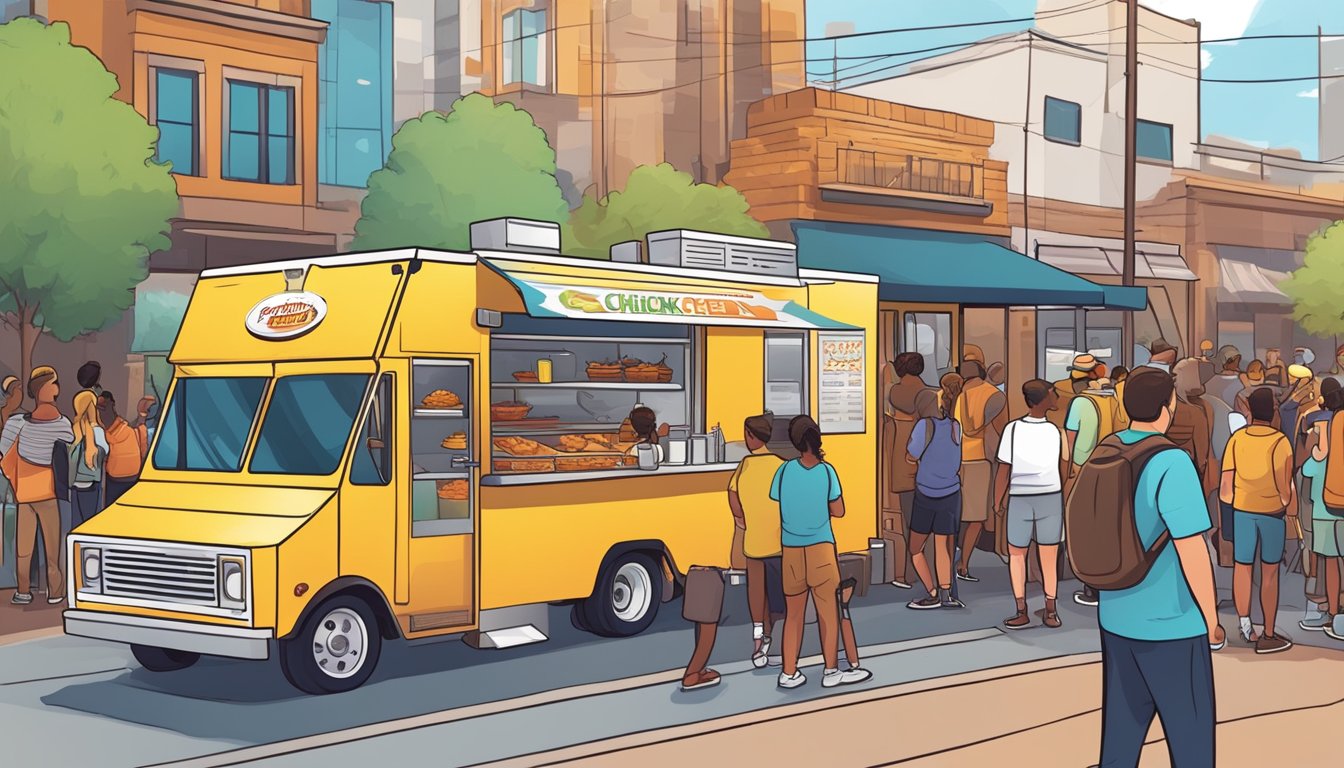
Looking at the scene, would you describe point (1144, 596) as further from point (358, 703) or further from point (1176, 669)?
point (358, 703)

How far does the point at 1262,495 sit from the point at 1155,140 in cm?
3513

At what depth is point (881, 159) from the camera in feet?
96.5

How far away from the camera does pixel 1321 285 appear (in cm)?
4047

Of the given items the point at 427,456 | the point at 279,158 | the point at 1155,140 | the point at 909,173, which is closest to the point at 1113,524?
the point at 427,456

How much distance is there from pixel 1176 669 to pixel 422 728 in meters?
4.44

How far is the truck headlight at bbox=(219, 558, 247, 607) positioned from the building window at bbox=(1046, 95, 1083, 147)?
32.8 metres

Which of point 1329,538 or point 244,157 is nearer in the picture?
point 1329,538

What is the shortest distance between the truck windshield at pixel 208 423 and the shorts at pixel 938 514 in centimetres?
536

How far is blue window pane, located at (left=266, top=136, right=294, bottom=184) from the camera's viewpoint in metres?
25.9

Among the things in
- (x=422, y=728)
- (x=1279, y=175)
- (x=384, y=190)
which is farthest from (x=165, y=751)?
(x=1279, y=175)

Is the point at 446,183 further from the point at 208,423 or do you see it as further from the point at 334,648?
the point at 334,648

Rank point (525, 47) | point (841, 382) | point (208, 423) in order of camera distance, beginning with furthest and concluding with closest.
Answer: point (525, 47)
point (841, 382)
point (208, 423)

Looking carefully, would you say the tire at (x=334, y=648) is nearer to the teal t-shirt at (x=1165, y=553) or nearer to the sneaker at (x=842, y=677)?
the sneaker at (x=842, y=677)

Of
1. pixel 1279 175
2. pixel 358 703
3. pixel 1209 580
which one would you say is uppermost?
pixel 1279 175
